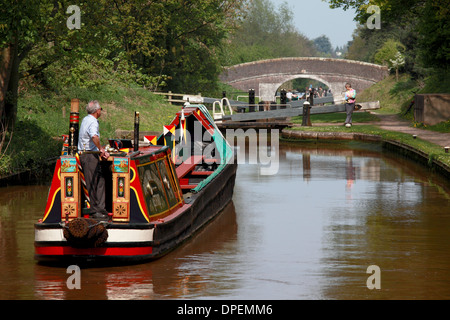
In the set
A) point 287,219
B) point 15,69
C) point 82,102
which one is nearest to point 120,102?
point 82,102

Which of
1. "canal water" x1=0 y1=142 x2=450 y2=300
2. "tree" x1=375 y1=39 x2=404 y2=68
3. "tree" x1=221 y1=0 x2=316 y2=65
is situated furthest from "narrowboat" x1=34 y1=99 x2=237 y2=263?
"tree" x1=221 y1=0 x2=316 y2=65

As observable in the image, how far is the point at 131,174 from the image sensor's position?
1095 cm

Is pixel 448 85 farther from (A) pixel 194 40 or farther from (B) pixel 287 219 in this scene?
(B) pixel 287 219

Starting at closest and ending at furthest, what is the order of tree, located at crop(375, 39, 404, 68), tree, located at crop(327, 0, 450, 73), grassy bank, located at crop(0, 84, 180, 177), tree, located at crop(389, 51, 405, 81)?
grassy bank, located at crop(0, 84, 180, 177) < tree, located at crop(327, 0, 450, 73) < tree, located at crop(389, 51, 405, 81) < tree, located at crop(375, 39, 404, 68)

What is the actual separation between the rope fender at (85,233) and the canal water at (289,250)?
0.41m

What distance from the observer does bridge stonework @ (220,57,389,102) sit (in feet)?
261

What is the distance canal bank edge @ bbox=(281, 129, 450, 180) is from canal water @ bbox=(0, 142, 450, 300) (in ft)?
2.07

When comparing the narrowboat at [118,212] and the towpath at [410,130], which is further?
the towpath at [410,130]

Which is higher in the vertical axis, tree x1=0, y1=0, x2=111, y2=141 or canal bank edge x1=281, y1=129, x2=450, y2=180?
tree x1=0, y1=0, x2=111, y2=141

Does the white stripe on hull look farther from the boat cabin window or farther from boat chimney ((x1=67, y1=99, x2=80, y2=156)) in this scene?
boat chimney ((x1=67, y1=99, x2=80, y2=156))

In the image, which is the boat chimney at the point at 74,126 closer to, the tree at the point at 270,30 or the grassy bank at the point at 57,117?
the grassy bank at the point at 57,117

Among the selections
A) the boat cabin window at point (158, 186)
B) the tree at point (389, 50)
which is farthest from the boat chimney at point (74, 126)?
the tree at point (389, 50)

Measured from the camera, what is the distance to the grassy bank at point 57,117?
2032 centimetres

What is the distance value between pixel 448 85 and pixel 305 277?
93.5ft
